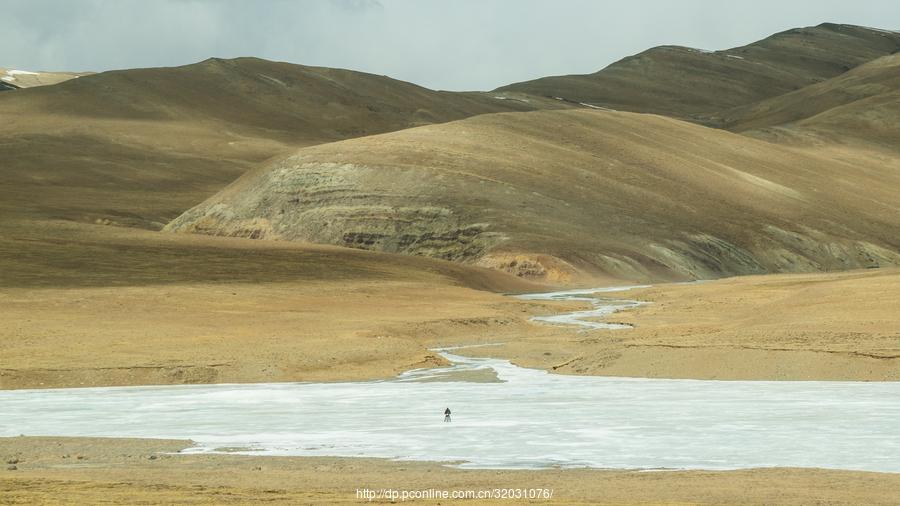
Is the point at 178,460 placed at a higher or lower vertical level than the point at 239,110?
lower

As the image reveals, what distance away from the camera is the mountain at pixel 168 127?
118 metres

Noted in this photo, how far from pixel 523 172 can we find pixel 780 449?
278ft

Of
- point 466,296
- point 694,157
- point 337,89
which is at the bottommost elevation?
point 466,296

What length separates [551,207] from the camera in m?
97.2

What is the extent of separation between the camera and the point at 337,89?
187625 mm

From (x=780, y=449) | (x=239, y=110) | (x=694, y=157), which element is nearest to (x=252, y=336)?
(x=780, y=449)

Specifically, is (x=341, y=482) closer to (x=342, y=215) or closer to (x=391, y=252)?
(x=391, y=252)

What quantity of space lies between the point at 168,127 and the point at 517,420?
5399 inches

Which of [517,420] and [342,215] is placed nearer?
[517,420]

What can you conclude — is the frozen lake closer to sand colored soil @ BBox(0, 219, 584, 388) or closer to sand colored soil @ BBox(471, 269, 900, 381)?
sand colored soil @ BBox(471, 269, 900, 381)

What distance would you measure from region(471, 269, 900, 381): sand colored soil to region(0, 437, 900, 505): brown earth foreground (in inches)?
523

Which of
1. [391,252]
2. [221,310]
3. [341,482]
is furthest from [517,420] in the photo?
[391,252]

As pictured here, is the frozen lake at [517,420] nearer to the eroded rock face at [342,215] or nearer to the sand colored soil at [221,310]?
the sand colored soil at [221,310]

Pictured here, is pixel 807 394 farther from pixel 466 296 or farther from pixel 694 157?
pixel 694 157
